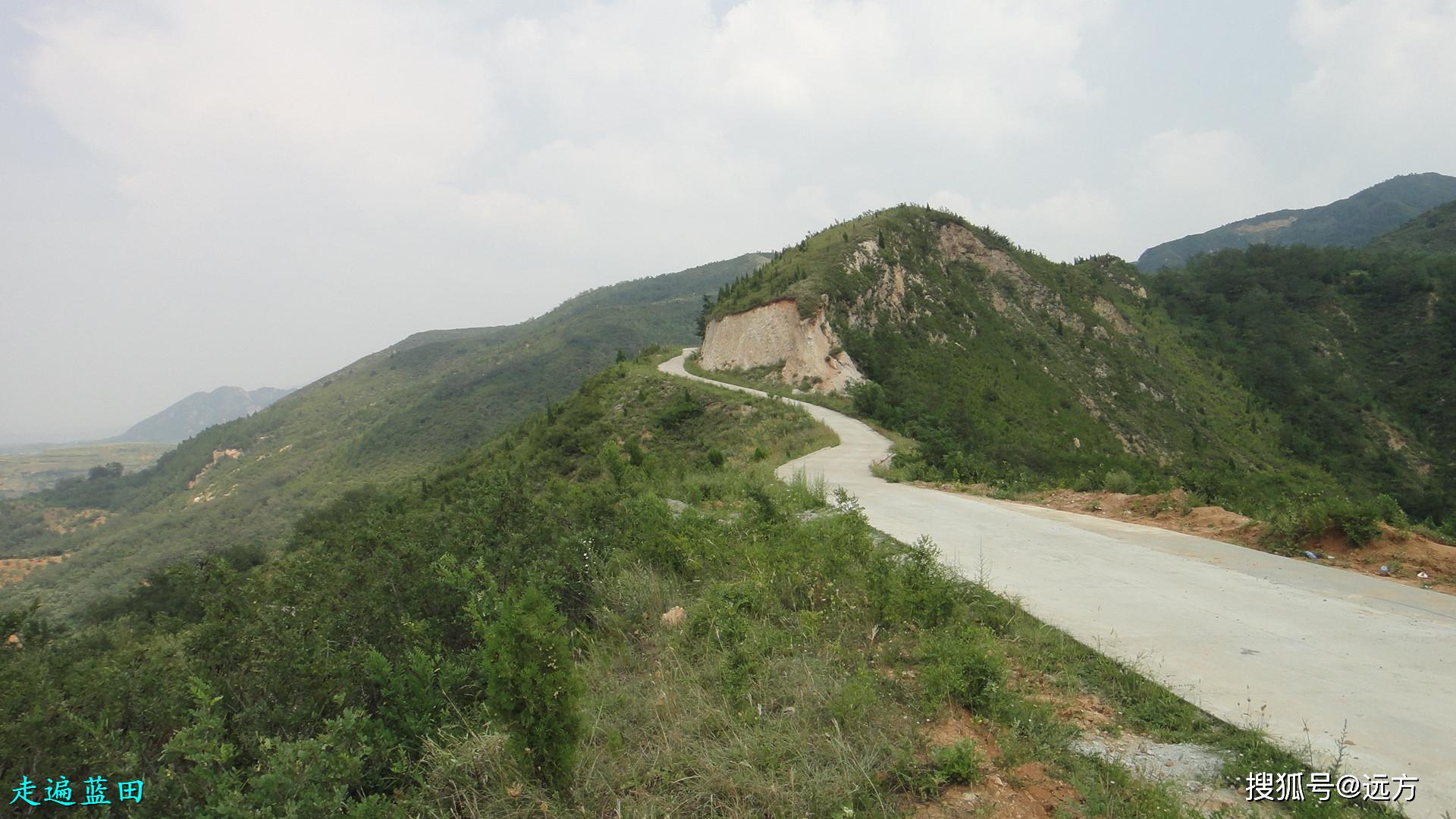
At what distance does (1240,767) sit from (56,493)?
150280mm

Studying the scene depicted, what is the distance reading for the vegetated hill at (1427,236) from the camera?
69062mm

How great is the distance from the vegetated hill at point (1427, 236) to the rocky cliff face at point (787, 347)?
72621mm

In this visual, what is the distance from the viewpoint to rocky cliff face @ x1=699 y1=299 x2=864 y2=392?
3138 centimetres

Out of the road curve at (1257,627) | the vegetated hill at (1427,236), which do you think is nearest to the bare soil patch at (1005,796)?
the road curve at (1257,627)

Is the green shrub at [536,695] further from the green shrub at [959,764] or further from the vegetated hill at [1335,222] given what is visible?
the vegetated hill at [1335,222]

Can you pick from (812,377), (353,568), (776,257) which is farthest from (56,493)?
(353,568)

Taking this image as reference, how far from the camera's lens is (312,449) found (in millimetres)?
78562

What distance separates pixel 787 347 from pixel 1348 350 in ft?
152

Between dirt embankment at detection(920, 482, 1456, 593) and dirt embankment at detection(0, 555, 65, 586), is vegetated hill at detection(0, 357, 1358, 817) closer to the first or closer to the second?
dirt embankment at detection(920, 482, 1456, 593)

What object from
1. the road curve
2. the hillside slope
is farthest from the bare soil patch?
the hillside slope

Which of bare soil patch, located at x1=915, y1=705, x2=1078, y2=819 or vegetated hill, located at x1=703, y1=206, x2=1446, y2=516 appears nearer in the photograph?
bare soil patch, located at x1=915, y1=705, x2=1078, y2=819

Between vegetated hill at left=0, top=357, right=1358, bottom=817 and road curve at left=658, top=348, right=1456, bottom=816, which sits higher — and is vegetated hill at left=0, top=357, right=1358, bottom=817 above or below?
above

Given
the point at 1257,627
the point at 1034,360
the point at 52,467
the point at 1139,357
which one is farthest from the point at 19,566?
the point at 52,467

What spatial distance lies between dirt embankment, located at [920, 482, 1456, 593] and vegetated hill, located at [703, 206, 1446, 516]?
453 inches
